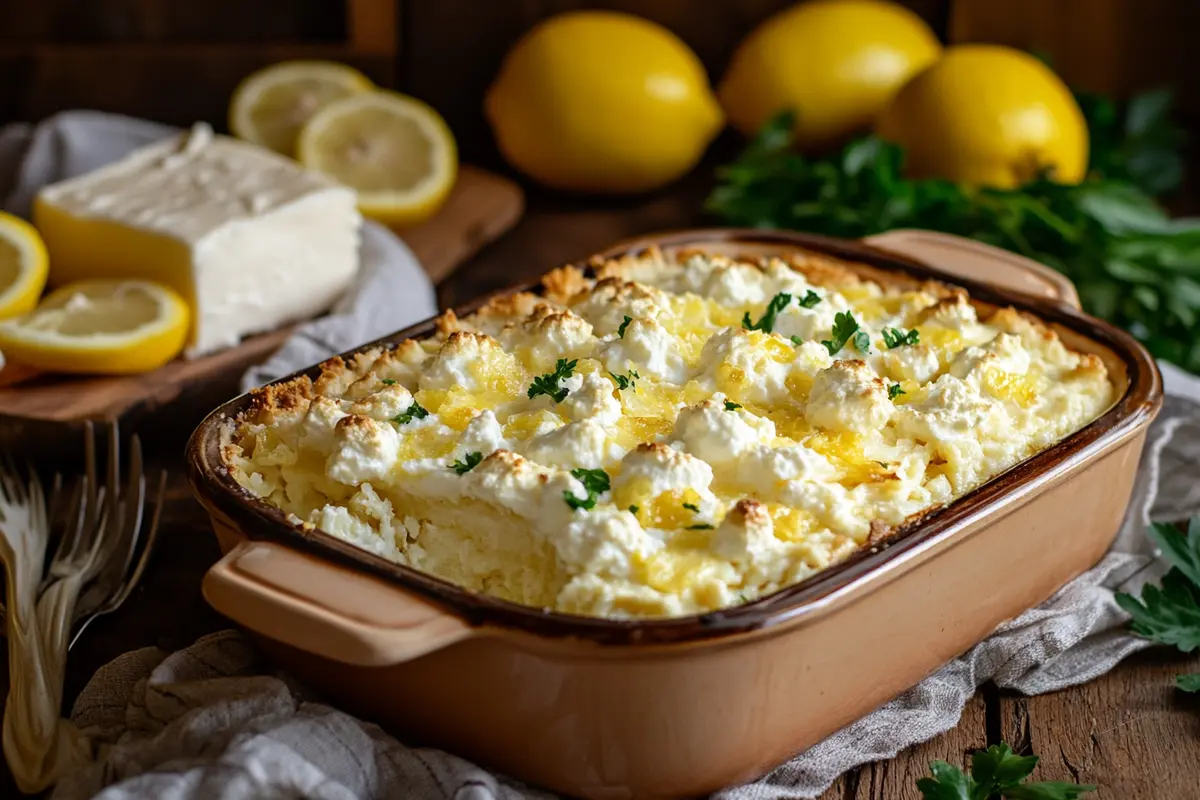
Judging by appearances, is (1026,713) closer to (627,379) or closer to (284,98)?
(627,379)

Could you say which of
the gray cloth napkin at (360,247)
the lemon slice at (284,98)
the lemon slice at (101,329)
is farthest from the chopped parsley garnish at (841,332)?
the lemon slice at (284,98)

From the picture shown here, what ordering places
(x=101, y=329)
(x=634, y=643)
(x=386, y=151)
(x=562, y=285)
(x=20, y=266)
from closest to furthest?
(x=634, y=643), (x=562, y=285), (x=101, y=329), (x=20, y=266), (x=386, y=151)

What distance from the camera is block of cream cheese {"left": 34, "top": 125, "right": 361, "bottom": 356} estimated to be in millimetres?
3393

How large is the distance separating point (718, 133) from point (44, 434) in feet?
8.14

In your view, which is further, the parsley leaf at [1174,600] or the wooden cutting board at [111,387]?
the wooden cutting board at [111,387]

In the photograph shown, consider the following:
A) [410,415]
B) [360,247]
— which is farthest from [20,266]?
[410,415]

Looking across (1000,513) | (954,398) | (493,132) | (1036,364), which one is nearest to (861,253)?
(1036,364)

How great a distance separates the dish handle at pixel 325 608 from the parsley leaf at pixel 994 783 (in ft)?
2.39

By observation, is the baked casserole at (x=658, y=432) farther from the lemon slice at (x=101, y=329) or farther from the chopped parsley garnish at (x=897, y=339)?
the lemon slice at (x=101, y=329)

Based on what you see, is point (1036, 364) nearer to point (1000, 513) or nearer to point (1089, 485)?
point (1089, 485)

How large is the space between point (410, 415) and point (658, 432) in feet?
1.34

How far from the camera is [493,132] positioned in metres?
4.97

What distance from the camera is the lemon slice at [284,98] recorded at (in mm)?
4402

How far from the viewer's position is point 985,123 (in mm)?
3953
